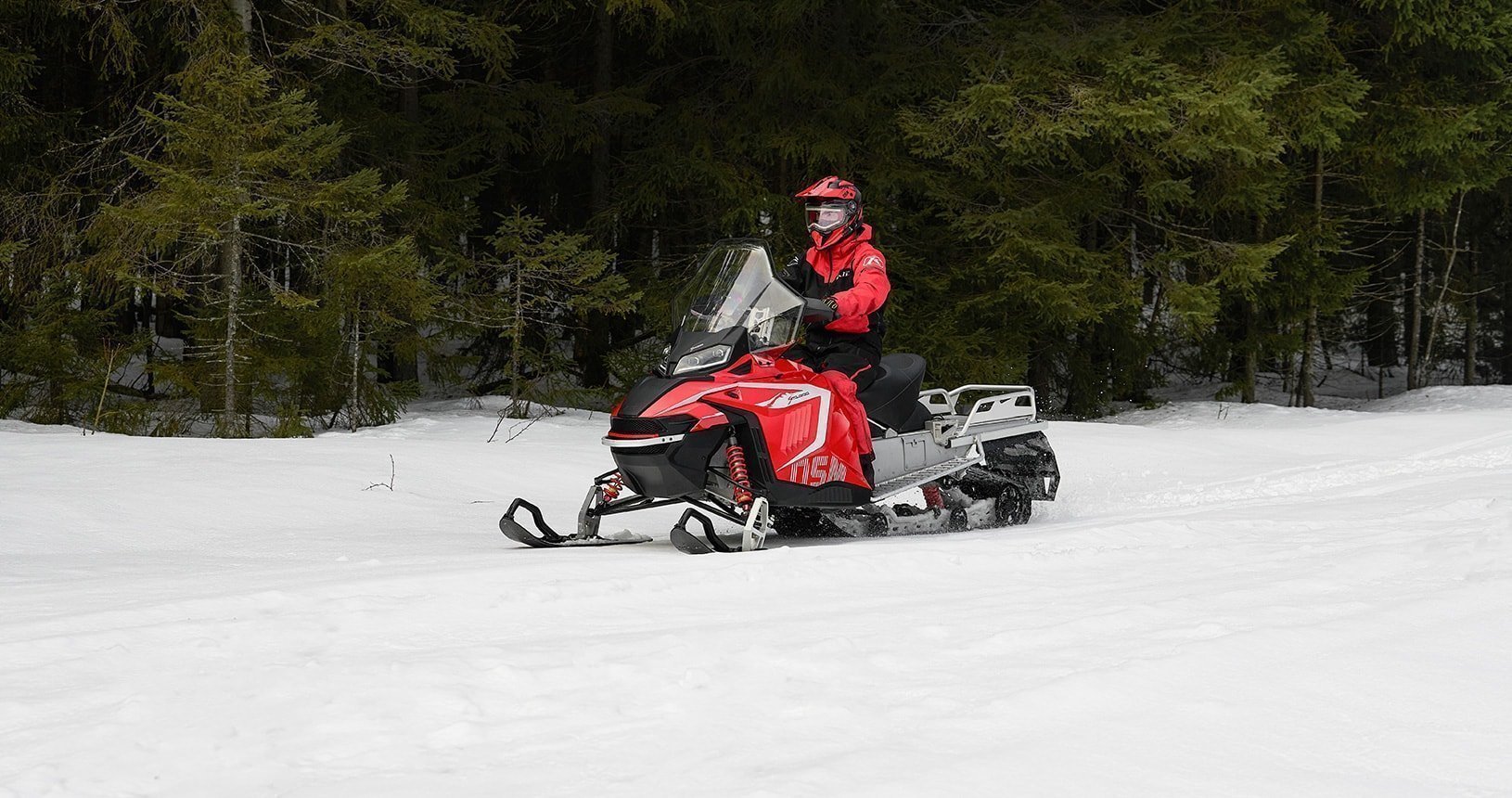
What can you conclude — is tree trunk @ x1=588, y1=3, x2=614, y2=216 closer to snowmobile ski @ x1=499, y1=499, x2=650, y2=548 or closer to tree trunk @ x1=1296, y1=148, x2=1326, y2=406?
tree trunk @ x1=1296, y1=148, x2=1326, y2=406

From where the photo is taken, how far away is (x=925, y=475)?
7.06m

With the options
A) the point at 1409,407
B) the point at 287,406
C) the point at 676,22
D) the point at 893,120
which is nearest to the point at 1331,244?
the point at 1409,407

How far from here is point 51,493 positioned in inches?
268

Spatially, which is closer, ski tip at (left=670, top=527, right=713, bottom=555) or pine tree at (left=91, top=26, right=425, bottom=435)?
ski tip at (left=670, top=527, right=713, bottom=555)

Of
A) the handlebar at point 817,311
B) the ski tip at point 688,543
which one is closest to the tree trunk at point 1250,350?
the handlebar at point 817,311

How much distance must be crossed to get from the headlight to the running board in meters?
1.31

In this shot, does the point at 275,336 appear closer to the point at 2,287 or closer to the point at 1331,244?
the point at 2,287

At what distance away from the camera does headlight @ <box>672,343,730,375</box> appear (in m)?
5.92

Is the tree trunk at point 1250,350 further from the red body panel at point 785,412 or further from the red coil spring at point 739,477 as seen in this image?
the red coil spring at point 739,477

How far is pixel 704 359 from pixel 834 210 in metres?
1.27

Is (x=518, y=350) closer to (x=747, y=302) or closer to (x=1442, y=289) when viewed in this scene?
(x=747, y=302)

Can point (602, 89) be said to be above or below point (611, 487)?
above

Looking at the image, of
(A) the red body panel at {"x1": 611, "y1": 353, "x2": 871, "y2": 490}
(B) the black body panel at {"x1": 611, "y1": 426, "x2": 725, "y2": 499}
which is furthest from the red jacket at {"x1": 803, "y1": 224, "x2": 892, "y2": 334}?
(B) the black body panel at {"x1": 611, "y1": 426, "x2": 725, "y2": 499}

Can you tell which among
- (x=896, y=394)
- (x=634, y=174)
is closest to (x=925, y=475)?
(x=896, y=394)
